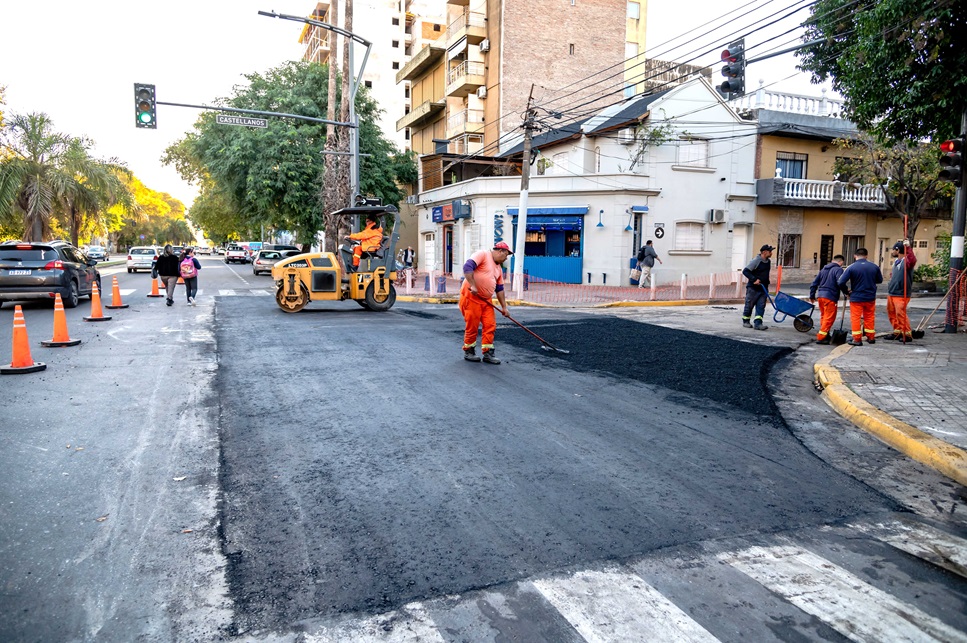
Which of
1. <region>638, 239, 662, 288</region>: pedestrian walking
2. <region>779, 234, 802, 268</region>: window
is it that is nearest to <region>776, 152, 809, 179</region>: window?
<region>779, 234, 802, 268</region>: window

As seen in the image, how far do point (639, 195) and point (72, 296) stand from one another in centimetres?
2024

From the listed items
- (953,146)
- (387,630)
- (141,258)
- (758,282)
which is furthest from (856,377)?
(141,258)

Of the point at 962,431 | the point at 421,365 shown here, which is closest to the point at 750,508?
the point at 962,431

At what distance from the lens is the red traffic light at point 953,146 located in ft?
38.8

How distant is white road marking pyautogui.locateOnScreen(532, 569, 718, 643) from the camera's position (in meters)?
2.84

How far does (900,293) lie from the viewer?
39.9ft

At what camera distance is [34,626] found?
2.85 metres

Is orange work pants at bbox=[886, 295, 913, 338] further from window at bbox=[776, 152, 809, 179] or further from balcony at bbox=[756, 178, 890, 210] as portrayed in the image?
window at bbox=[776, 152, 809, 179]

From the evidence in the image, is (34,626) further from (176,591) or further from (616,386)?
(616,386)

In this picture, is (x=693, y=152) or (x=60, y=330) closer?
(x=60, y=330)

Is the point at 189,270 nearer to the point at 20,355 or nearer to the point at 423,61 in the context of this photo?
the point at 20,355

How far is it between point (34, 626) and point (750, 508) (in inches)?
154

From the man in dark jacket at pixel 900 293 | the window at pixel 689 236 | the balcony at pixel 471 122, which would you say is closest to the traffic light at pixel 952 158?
the man in dark jacket at pixel 900 293

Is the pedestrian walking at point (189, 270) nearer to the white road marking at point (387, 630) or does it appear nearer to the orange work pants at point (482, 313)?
the orange work pants at point (482, 313)
